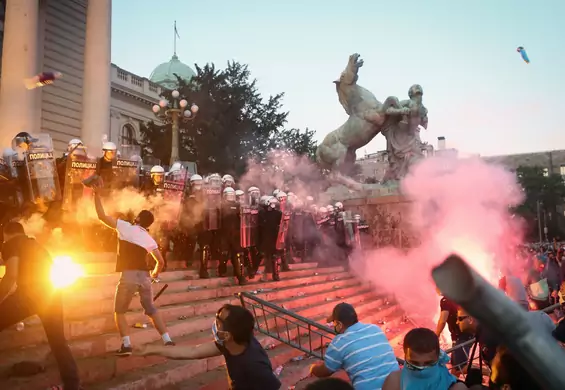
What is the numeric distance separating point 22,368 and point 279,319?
5.39m

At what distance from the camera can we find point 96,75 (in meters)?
17.0

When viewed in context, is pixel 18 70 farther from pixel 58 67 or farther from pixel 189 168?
pixel 189 168

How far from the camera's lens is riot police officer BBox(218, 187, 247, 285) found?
1091 centimetres

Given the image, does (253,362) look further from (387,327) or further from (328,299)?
(387,327)

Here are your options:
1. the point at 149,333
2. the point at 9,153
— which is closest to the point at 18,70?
the point at 9,153

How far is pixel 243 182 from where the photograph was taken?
2484cm

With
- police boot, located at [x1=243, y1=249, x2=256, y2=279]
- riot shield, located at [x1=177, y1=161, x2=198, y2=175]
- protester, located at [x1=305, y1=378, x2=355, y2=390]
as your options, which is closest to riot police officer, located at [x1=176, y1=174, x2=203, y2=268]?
riot shield, located at [x1=177, y1=161, x2=198, y2=175]

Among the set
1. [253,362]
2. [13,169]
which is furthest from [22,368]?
[13,169]

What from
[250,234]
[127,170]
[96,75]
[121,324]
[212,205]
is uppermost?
[96,75]

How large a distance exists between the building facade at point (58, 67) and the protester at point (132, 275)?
25.9ft

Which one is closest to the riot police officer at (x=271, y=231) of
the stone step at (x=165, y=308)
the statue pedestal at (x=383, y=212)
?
the stone step at (x=165, y=308)

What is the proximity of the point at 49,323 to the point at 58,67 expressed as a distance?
1642cm

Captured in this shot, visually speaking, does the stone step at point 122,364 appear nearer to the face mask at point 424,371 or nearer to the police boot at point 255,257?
the face mask at point 424,371

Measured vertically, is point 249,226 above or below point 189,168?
below
